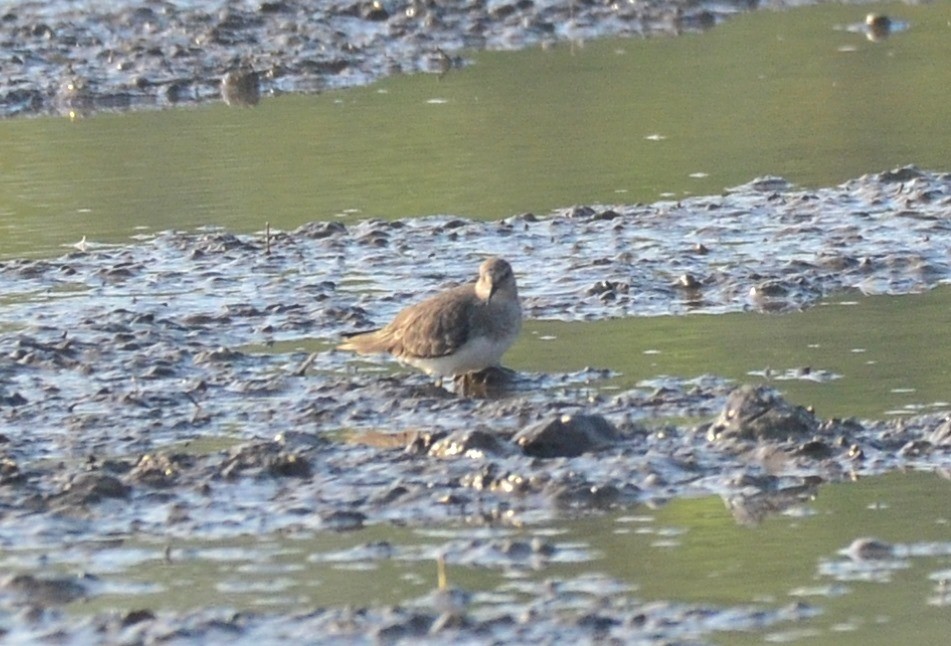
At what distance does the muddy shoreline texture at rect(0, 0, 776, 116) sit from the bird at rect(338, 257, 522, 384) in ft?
23.7

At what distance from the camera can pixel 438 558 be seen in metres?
6.29

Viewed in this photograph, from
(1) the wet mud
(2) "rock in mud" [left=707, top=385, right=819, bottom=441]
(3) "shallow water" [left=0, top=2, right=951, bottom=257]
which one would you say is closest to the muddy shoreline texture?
(3) "shallow water" [left=0, top=2, right=951, bottom=257]

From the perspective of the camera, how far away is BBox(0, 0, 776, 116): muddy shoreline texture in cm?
1596

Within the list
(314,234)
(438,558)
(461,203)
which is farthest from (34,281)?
(438,558)

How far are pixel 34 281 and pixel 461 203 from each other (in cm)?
246

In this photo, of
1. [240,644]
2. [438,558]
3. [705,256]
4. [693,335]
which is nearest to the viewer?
[240,644]

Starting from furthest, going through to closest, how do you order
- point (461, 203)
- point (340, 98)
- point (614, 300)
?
point (340, 98) < point (461, 203) < point (614, 300)

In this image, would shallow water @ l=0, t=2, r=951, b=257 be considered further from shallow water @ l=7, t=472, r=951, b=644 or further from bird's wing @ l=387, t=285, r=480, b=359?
shallow water @ l=7, t=472, r=951, b=644

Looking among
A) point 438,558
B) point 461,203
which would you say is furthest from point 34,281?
point 438,558

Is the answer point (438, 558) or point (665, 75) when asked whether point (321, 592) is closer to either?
point (438, 558)

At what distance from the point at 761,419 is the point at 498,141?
6.49 meters

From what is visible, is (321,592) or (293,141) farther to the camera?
(293,141)

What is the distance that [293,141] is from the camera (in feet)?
45.4

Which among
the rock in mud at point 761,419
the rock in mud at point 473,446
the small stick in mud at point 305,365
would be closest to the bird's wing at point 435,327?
the small stick in mud at point 305,365
